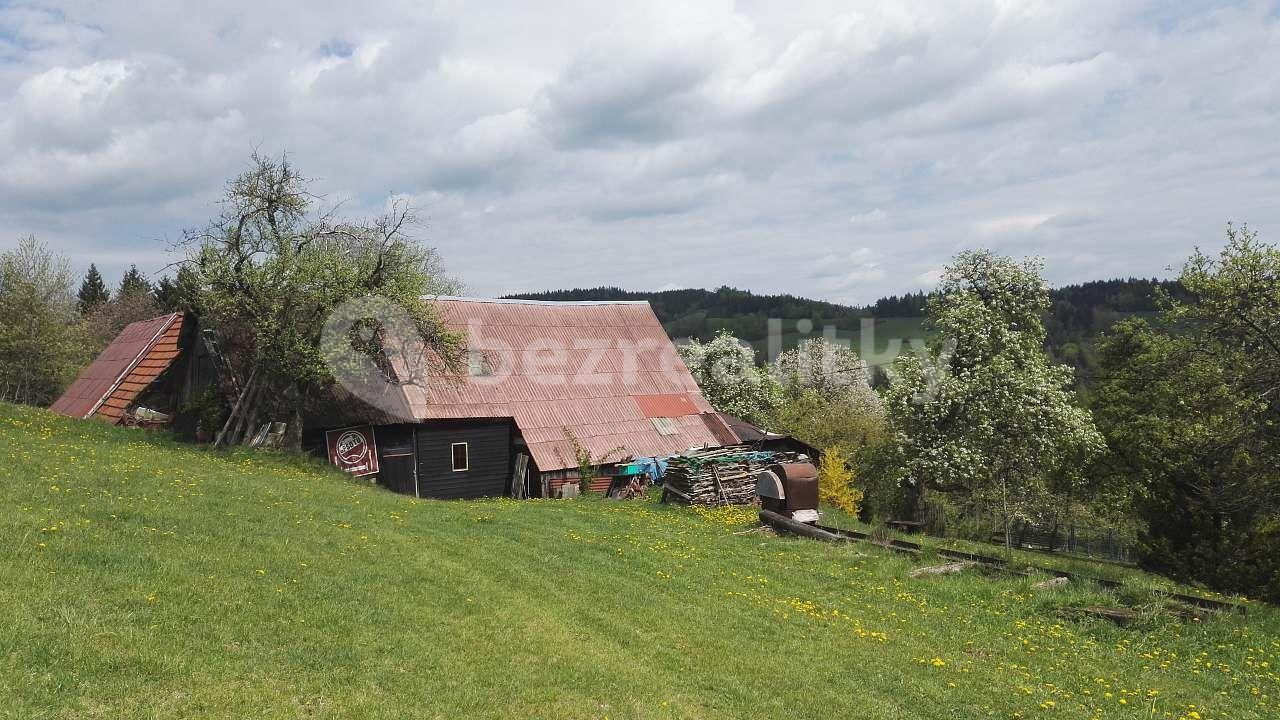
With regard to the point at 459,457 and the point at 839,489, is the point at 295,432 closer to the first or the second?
the point at 459,457

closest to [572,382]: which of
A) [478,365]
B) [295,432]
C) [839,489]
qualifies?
[478,365]

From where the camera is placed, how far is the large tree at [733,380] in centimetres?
5394

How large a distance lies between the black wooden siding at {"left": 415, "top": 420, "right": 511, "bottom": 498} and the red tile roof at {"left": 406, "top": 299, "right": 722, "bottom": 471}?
0.60 meters

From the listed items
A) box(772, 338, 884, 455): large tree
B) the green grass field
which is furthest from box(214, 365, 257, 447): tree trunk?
box(772, 338, 884, 455): large tree

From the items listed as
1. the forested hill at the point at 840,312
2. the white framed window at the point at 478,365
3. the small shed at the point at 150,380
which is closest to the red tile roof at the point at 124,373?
the small shed at the point at 150,380

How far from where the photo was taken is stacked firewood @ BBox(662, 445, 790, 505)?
26.6 metres

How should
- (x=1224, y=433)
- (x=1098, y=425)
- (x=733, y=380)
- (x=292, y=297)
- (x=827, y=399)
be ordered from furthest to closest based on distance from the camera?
(x=827, y=399) → (x=733, y=380) → (x=1098, y=425) → (x=292, y=297) → (x=1224, y=433)

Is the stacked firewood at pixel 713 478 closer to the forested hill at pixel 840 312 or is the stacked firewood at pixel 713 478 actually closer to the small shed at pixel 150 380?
the small shed at pixel 150 380

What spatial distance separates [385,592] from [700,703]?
5.10 metres

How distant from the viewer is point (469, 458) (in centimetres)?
3128

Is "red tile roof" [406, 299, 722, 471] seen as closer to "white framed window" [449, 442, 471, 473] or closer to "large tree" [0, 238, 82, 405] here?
"white framed window" [449, 442, 471, 473]

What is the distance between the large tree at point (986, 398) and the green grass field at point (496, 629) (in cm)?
1494

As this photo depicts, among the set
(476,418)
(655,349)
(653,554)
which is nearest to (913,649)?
(653,554)

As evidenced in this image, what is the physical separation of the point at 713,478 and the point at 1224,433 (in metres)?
15.0
